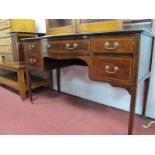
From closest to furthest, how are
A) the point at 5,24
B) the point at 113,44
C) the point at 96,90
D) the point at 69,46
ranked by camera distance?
1. the point at 113,44
2. the point at 69,46
3. the point at 96,90
4. the point at 5,24

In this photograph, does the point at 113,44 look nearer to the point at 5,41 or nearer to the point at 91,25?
the point at 91,25

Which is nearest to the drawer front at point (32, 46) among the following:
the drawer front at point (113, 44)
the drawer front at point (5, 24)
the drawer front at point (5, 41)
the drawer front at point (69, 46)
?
the drawer front at point (69, 46)

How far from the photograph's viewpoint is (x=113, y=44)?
3.07 ft

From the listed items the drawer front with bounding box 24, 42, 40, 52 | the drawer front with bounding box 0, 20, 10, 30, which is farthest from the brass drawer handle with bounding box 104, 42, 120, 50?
the drawer front with bounding box 0, 20, 10, 30

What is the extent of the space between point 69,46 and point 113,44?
0.39 metres

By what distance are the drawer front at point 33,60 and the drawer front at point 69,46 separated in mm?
238

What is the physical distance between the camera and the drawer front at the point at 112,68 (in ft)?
3.04

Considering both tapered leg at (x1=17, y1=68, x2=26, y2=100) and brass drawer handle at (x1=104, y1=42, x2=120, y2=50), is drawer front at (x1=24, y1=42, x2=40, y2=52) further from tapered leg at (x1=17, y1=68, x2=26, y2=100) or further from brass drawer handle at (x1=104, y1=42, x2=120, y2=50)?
brass drawer handle at (x1=104, y1=42, x2=120, y2=50)

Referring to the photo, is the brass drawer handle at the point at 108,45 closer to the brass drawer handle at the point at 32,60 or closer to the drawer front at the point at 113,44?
the drawer front at the point at 113,44

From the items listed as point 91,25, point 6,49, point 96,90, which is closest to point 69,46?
point 91,25

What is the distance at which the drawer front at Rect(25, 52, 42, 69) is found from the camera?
1.56 meters
